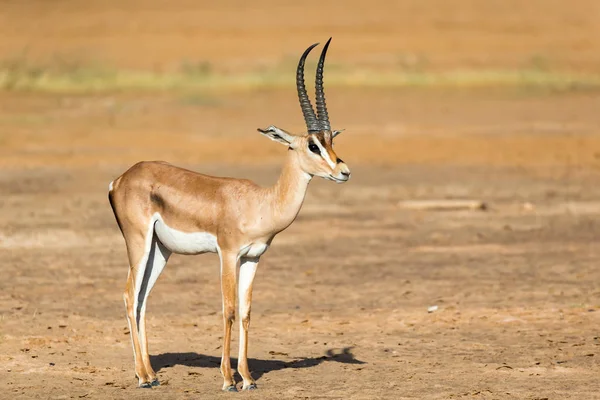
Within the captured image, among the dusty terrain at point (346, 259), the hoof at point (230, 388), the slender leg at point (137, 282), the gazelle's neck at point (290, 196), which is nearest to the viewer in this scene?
the gazelle's neck at point (290, 196)

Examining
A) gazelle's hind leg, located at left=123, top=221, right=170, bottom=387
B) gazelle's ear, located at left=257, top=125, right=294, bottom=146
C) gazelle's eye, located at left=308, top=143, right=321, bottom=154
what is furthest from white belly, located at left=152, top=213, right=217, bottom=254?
gazelle's eye, located at left=308, top=143, right=321, bottom=154

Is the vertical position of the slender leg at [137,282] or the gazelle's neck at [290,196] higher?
the gazelle's neck at [290,196]

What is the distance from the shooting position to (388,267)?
15.6m

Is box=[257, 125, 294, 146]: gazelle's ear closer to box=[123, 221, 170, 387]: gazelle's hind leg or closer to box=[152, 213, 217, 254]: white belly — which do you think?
box=[152, 213, 217, 254]: white belly

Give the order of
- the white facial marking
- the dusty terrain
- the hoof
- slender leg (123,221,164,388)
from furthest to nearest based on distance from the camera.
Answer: the dusty terrain
slender leg (123,221,164,388)
the hoof
the white facial marking

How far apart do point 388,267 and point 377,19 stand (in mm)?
45166

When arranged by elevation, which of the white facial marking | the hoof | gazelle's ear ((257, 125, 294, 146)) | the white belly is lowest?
the hoof

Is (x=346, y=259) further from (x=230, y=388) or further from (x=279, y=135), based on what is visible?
(x=279, y=135)

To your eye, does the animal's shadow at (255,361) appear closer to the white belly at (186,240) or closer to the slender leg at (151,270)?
the slender leg at (151,270)

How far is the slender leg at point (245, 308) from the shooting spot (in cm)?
983

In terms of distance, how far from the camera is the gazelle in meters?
9.59

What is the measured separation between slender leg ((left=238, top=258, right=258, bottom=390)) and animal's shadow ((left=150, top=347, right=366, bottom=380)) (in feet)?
2.35

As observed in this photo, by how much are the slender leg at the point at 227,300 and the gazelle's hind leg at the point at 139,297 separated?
2.20 feet

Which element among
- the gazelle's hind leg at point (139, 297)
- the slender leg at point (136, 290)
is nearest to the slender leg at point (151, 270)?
the gazelle's hind leg at point (139, 297)
